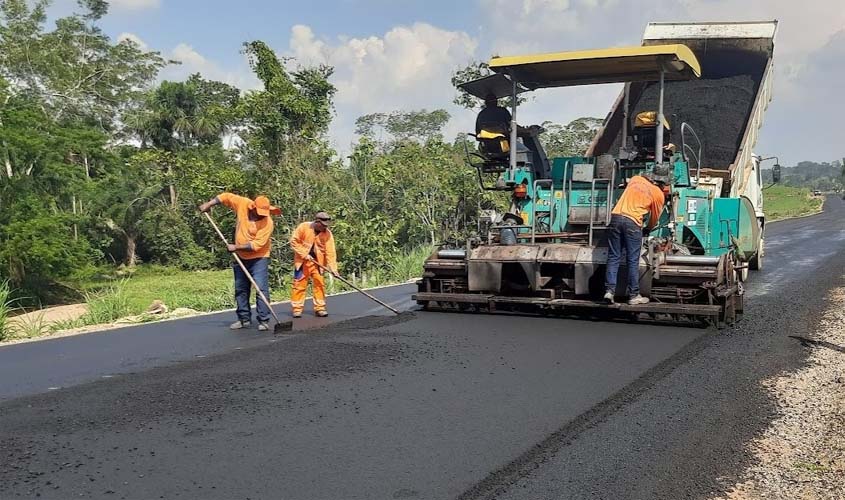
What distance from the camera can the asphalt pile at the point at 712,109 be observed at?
10266 mm

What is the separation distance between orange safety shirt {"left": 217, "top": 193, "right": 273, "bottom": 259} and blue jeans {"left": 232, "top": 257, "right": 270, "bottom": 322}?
9cm

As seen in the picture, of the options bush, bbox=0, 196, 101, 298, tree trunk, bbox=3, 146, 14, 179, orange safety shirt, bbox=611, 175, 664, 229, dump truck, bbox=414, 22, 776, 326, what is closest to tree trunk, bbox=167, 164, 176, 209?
bush, bbox=0, 196, 101, 298

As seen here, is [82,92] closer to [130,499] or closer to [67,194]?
[67,194]

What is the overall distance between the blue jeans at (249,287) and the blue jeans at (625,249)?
131 inches

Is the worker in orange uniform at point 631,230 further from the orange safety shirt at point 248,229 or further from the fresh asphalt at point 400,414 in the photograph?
the orange safety shirt at point 248,229

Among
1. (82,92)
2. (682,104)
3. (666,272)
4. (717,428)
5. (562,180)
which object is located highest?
(82,92)

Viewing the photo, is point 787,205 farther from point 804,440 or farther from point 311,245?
point 804,440

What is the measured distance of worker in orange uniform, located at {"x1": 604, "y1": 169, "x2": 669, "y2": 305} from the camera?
6789 mm

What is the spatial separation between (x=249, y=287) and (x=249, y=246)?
416mm

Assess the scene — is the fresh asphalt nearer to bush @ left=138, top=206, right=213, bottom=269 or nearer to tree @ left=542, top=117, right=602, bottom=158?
tree @ left=542, top=117, right=602, bottom=158

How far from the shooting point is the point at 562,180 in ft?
26.9

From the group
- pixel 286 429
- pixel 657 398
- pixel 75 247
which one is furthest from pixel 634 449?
pixel 75 247

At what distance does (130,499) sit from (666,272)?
526 centimetres

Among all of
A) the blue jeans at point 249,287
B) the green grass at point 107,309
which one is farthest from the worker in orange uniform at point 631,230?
the green grass at point 107,309
